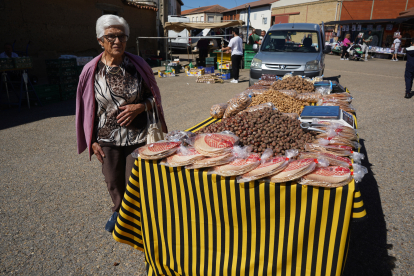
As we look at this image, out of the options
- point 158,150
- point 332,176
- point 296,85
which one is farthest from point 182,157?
point 296,85

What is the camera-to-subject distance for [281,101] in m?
3.68

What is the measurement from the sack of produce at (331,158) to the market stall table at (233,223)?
23 cm

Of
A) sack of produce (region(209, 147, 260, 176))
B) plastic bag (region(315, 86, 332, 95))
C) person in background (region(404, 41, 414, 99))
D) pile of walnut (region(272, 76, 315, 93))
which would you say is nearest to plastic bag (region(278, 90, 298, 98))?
pile of walnut (region(272, 76, 315, 93))

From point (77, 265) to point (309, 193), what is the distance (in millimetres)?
2052

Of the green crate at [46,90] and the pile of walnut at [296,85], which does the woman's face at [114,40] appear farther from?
the green crate at [46,90]

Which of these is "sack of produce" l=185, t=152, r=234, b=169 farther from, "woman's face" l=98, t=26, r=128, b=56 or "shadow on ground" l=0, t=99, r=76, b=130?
"shadow on ground" l=0, t=99, r=76, b=130

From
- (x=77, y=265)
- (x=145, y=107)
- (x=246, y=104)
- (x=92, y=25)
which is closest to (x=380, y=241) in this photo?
(x=246, y=104)

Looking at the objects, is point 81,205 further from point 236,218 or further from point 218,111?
point 236,218

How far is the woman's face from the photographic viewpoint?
7.54 ft

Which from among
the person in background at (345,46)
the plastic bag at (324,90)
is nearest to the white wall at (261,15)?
the person in background at (345,46)

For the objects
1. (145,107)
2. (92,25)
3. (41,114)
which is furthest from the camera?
(92,25)

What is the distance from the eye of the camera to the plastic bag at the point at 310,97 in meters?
3.96

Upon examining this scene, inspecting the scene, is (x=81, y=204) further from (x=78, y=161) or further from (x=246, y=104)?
(x=246, y=104)

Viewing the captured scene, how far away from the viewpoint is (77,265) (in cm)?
251
